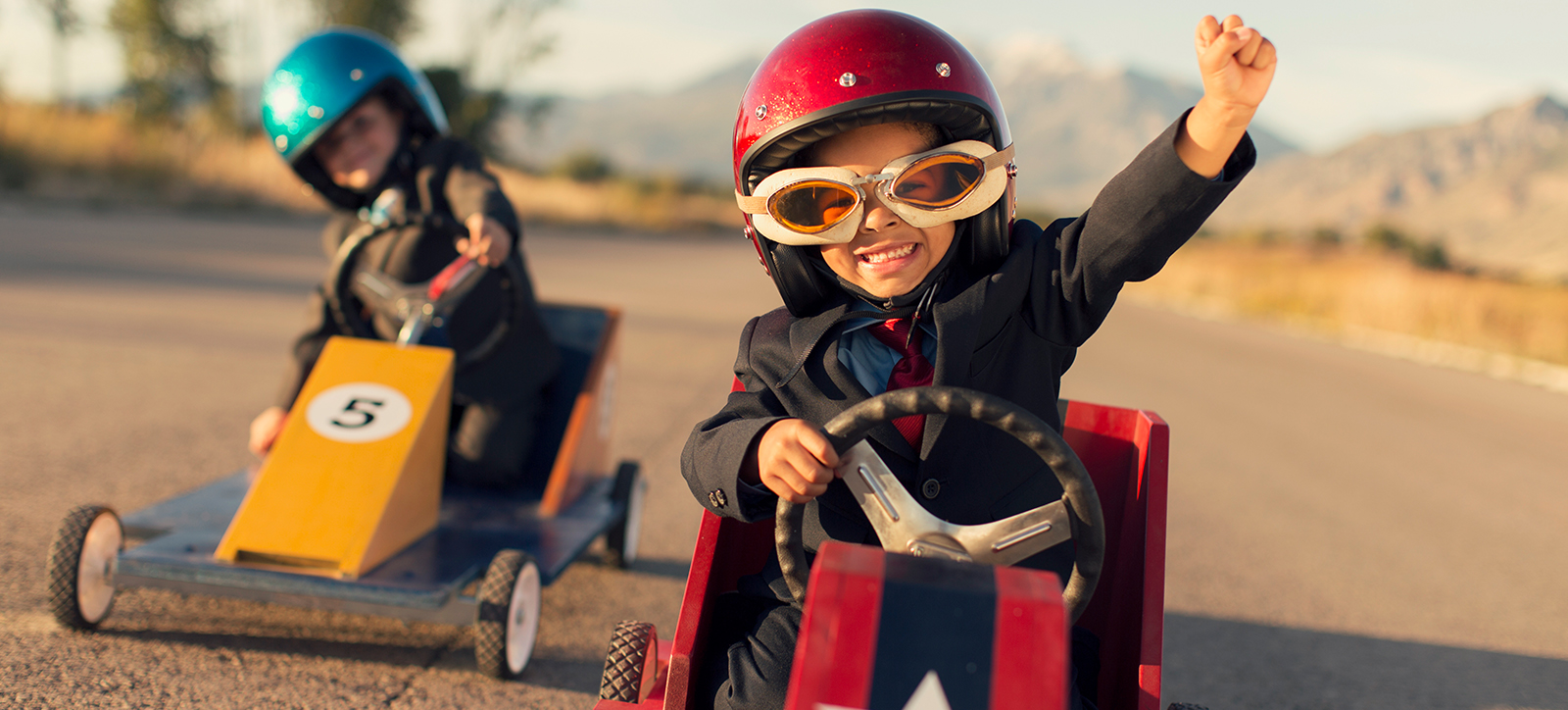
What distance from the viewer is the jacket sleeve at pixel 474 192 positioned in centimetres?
379

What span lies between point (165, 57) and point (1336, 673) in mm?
35330

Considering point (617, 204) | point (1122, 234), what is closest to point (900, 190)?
point (1122, 234)

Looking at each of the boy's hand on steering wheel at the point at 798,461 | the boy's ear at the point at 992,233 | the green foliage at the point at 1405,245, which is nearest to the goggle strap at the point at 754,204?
the boy's ear at the point at 992,233

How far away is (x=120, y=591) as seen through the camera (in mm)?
3188

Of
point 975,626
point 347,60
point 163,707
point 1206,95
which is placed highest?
point 347,60

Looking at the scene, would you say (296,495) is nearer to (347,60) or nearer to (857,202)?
(347,60)

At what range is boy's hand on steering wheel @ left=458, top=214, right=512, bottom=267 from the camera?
11.4 feet

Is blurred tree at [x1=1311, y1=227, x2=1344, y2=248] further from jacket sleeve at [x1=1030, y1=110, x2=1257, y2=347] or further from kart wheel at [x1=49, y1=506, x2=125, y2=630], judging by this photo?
kart wheel at [x1=49, y1=506, x2=125, y2=630]

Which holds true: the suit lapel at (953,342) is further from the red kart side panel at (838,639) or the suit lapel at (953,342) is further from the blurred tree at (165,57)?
the blurred tree at (165,57)

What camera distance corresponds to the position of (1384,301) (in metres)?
18.9

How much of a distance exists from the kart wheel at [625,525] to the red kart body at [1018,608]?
4.64 feet

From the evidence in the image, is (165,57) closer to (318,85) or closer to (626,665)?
(318,85)

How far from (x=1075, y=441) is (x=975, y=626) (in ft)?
3.62

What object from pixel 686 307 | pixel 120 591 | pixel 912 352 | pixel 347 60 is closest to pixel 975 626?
pixel 912 352
